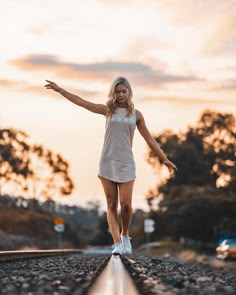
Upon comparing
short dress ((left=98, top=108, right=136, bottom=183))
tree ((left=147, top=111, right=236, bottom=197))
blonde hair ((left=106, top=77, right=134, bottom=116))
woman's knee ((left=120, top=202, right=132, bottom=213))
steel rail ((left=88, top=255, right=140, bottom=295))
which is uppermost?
tree ((left=147, top=111, right=236, bottom=197))

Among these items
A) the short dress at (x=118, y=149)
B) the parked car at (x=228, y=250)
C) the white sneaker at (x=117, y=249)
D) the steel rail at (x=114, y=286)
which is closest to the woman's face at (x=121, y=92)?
the short dress at (x=118, y=149)

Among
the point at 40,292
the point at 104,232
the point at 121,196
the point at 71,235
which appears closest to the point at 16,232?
the point at 71,235

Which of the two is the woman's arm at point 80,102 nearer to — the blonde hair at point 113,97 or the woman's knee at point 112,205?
the blonde hair at point 113,97

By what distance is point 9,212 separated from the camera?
8325 centimetres

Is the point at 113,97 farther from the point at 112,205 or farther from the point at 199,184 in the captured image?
the point at 199,184

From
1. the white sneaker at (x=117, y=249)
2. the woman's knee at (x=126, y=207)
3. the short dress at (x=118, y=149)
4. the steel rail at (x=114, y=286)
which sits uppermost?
the short dress at (x=118, y=149)

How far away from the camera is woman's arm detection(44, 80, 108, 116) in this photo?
8.56m

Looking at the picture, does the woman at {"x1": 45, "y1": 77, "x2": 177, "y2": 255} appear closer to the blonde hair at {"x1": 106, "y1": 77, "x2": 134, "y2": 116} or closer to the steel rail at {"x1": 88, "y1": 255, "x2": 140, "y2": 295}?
the blonde hair at {"x1": 106, "y1": 77, "x2": 134, "y2": 116}

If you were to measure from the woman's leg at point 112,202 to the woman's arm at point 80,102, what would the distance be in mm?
787

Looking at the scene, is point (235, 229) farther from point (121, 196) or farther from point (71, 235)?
point (121, 196)

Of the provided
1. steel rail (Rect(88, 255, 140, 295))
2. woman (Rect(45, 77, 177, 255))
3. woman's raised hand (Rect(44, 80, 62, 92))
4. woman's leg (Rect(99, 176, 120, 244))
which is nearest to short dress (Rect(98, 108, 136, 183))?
woman (Rect(45, 77, 177, 255))

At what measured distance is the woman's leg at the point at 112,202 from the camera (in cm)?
871

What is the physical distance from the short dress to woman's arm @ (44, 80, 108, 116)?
A: 14 cm

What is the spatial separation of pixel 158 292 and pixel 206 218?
68.9 m
